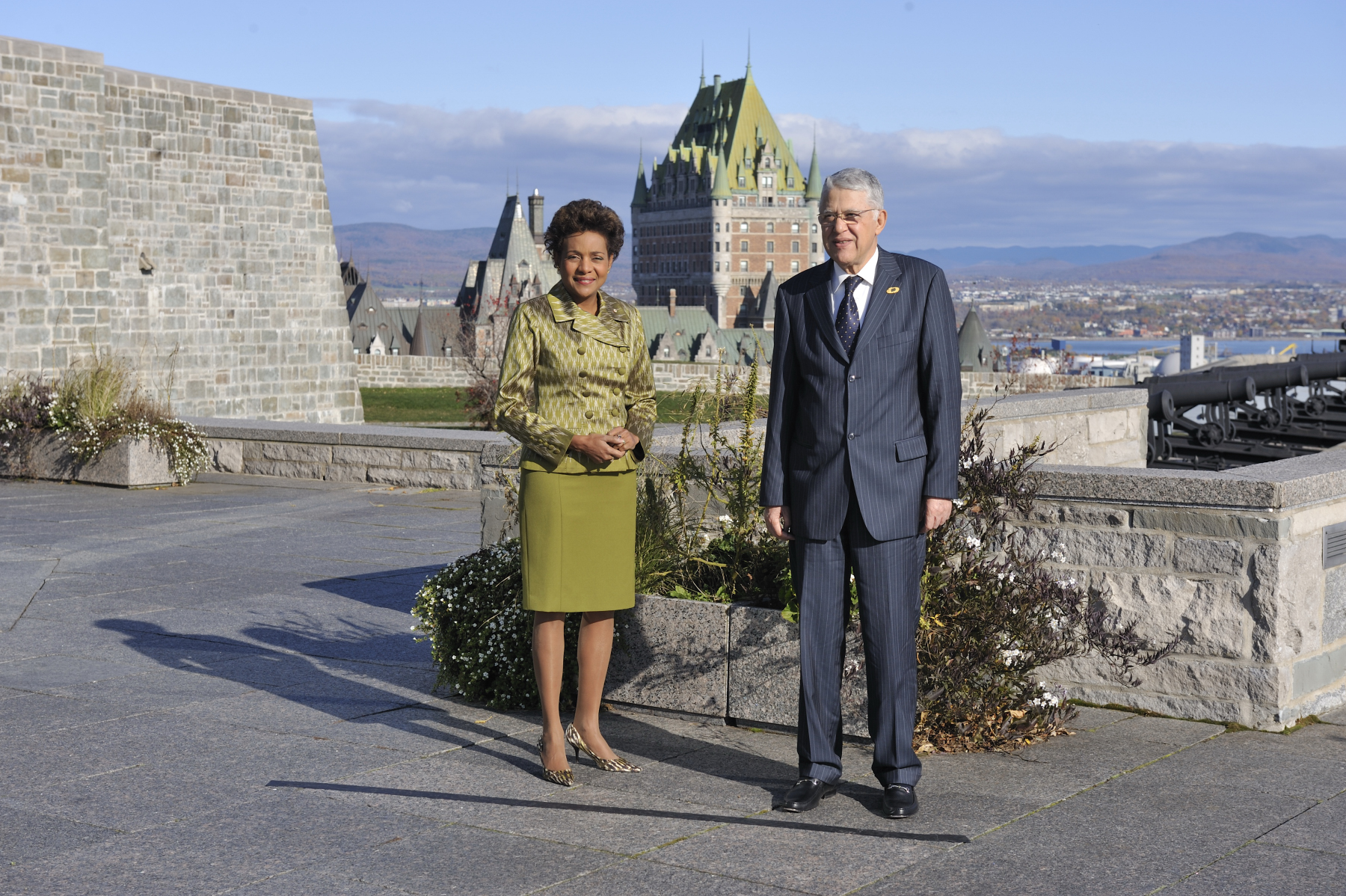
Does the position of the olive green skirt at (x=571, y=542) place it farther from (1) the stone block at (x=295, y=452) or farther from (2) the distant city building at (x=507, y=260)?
(2) the distant city building at (x=507, y=260)

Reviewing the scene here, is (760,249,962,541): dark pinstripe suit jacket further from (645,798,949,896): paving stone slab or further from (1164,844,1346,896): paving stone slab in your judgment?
(1164,844,1346,896): paving stone slab

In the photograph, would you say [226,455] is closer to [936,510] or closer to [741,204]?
[936,510]

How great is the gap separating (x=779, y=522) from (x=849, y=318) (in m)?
0.69

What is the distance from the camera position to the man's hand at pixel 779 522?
4332mm

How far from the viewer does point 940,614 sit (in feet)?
16.0

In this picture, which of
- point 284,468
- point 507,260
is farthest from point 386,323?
point 284,468

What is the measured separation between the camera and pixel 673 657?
17.1 feet

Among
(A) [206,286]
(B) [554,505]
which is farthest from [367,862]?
(A) [206,286]

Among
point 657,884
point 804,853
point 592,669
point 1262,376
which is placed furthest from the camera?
point 1262,376

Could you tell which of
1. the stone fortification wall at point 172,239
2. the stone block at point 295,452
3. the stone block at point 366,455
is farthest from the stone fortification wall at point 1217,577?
the stone fortification wall at point 172,239

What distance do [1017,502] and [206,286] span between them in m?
21.5

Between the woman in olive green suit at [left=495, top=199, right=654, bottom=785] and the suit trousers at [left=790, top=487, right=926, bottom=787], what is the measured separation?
0.67 m

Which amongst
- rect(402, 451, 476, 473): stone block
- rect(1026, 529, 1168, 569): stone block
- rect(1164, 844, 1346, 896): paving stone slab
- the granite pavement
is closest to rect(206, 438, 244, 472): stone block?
rect(402, 451, 476, 473): stone block

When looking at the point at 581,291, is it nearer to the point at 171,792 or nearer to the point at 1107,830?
the point at 171,792
